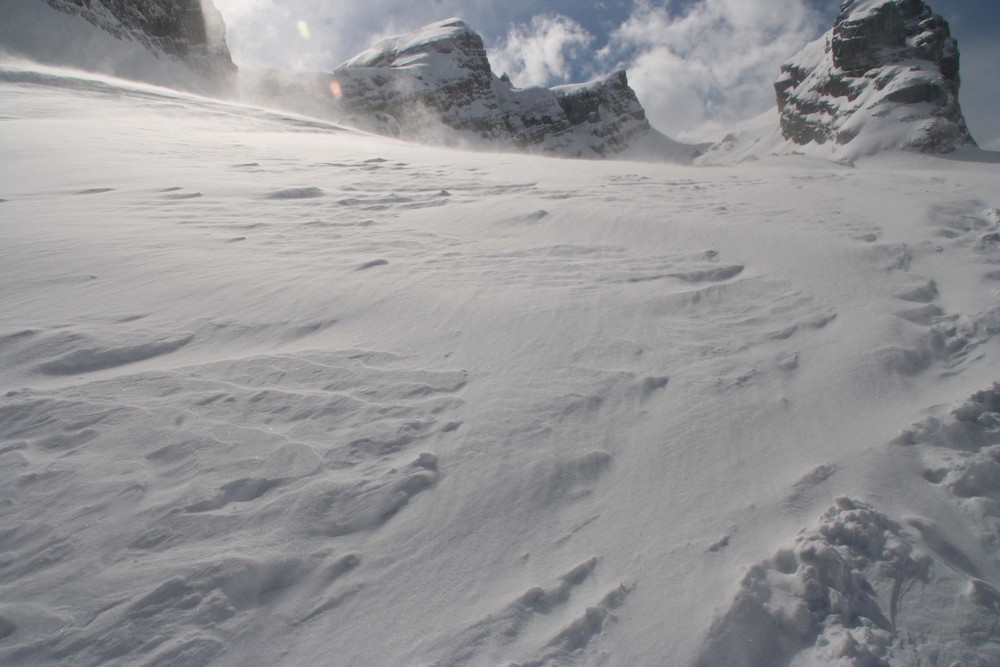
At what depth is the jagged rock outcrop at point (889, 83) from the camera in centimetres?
3684

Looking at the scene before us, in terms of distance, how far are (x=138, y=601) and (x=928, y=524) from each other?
2159 millimetres

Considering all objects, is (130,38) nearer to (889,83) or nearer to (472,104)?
(472,104)

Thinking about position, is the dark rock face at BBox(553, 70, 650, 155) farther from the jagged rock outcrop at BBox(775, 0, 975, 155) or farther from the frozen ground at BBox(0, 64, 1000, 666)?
the frozen ground at BBox(0, 64, 1000, 666)

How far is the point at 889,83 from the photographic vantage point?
4084 centimetres

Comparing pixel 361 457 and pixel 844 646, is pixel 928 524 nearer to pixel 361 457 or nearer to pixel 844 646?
pixel 844 646

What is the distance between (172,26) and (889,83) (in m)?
50.9

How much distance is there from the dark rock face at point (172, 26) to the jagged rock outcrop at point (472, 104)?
1054 cm

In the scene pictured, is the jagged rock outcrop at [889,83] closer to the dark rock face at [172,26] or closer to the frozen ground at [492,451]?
the frozen ground at [492,451]

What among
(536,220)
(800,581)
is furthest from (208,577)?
(536,220)

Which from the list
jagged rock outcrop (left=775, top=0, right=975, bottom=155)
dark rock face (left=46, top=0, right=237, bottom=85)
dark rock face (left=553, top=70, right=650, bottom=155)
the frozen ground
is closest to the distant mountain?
dark rock face (left=46, top=0, right=237, bottom=85)

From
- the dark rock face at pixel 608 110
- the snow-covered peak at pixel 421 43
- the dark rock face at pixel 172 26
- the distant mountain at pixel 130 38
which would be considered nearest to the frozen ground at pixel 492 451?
the distant mountain at pixel 130 38

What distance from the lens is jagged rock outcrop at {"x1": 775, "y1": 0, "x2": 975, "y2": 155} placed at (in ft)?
121

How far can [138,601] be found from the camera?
133 centimetres

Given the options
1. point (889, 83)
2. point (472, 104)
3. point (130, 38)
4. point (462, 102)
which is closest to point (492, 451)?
point (130, 38)
